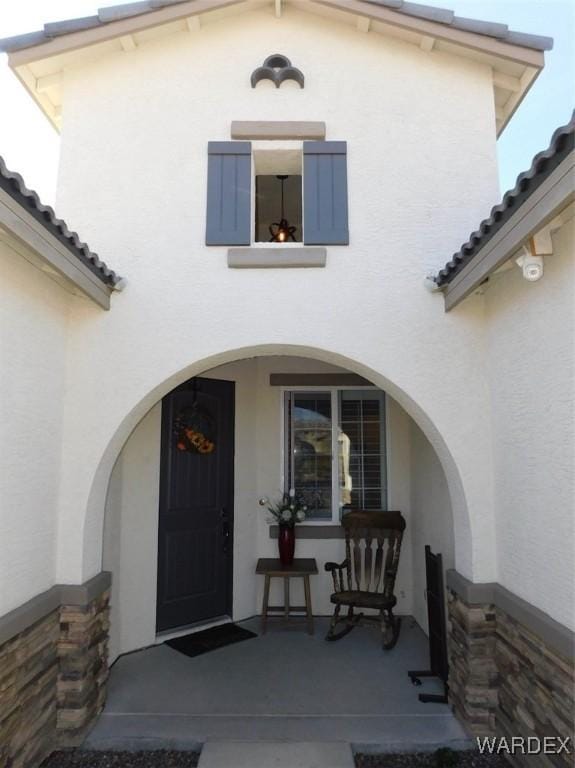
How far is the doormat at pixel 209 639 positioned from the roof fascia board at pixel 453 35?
635 cm

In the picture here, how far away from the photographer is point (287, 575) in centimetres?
574

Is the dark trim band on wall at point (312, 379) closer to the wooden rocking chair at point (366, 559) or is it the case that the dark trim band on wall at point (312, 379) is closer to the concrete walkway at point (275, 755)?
the wooden rocking chair at point (366, 559)

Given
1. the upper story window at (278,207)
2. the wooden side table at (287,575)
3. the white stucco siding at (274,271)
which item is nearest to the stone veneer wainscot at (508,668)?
the white stucco siding at (274,271)

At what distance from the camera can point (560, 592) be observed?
3.02 meters

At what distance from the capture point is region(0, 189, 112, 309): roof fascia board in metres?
2.78

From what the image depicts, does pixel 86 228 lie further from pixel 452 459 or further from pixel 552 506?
pixel 552 506

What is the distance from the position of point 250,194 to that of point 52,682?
13.8 feet

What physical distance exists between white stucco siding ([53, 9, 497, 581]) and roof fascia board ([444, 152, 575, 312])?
0.64m

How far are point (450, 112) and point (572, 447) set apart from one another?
3340mm

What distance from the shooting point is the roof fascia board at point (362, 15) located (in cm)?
441

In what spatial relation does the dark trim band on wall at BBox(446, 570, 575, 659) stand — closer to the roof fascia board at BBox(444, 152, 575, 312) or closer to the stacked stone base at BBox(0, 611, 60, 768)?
the roof fascia board at BBox(444, 152, 575, 312)

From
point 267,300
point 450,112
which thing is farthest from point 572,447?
point 450,112

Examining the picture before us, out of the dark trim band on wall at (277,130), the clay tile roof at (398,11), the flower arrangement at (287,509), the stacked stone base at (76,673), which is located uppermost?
the clay tile roof at (398,11)

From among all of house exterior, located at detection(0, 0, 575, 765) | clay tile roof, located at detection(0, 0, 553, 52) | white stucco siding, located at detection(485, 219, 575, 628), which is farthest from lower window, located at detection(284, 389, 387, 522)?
clay tile roof, located at detection(0, 0, 553, 52)
